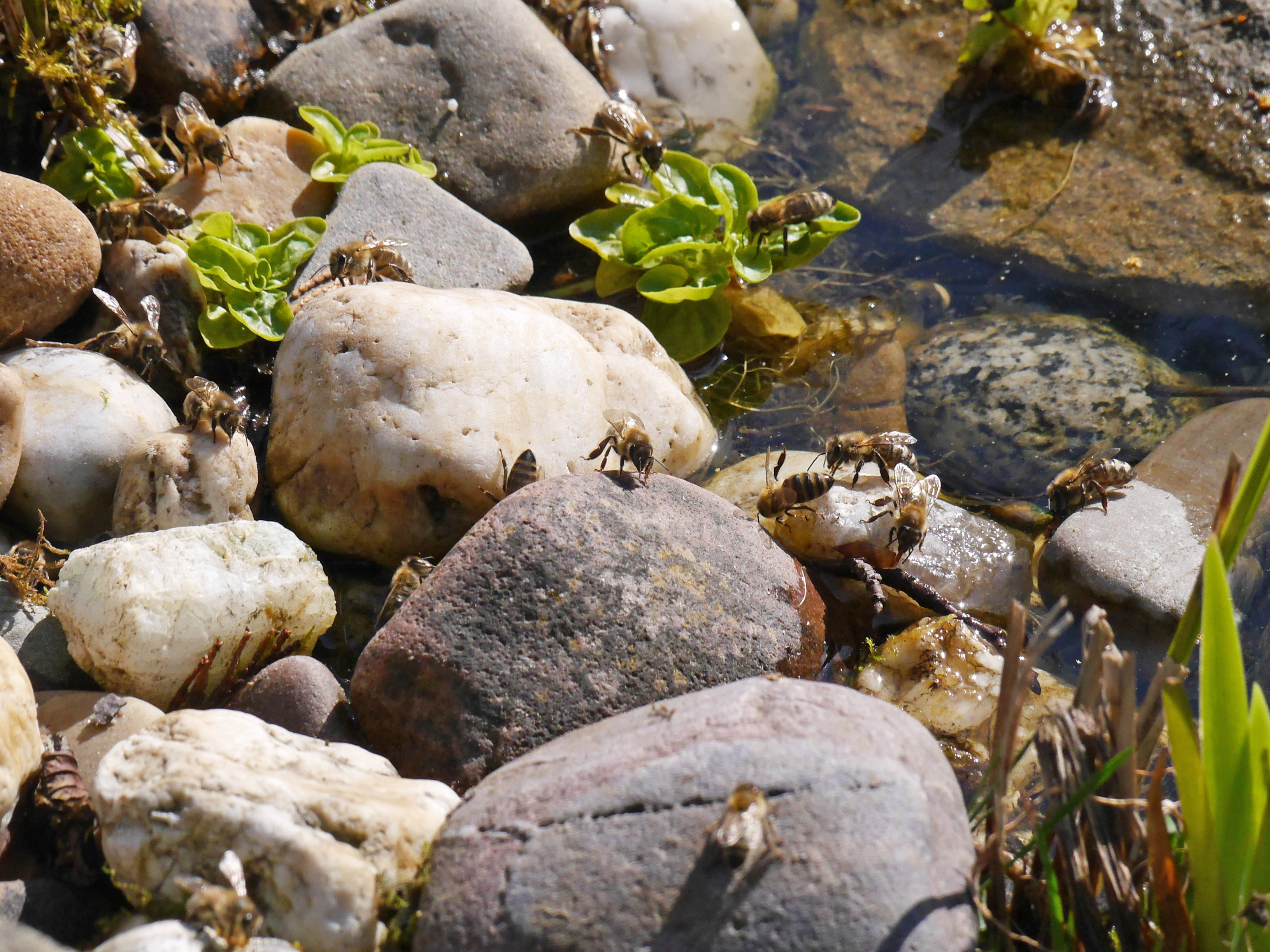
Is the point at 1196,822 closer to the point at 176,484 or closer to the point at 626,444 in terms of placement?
the point at 626,444

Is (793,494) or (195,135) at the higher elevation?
(195,135)

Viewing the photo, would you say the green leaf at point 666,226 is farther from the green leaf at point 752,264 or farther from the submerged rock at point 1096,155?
the submerged rock at point 1096,155

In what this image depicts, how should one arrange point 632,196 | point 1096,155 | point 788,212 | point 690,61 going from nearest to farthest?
point 788,212 → point 632,196 → point 1096,155 → point 690,61

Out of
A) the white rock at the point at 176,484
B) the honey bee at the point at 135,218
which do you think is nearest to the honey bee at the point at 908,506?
the white rock at the point at 176,484

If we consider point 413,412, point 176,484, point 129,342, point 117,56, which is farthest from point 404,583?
point 117,56

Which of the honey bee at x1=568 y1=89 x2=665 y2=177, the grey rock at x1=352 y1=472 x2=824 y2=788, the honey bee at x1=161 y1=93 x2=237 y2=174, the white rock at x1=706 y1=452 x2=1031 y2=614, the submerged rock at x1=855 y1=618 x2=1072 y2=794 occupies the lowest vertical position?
the submerged rock at x1=855 y1=618 x2=1072 y2=794

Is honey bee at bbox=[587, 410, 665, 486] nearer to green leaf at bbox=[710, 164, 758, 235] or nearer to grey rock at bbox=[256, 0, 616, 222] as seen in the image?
green leaf at bbox=[710, 164, 758, 235]

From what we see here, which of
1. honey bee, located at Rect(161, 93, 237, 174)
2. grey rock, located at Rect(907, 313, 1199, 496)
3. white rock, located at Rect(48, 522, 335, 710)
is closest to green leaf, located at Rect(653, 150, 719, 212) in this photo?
grey rock, located at Rect(907, 313, 1199, 496)
